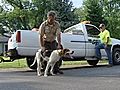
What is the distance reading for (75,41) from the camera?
15656 millimetres

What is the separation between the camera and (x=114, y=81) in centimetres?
971

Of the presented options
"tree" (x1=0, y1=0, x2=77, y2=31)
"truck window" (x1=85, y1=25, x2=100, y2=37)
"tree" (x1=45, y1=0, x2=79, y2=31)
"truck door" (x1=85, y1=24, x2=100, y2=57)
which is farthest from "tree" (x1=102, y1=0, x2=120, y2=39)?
"truck door" (x1=85, y1=24, x2=100, y2=57)

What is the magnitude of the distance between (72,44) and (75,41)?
0.23 meters

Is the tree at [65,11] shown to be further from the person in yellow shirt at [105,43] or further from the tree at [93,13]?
the person in yellow shirt at [105,43]

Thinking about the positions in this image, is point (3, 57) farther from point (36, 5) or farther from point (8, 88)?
point (36, 5)

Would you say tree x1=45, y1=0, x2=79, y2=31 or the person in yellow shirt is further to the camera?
tree x1=45, y1=0, x2=79, y2=31

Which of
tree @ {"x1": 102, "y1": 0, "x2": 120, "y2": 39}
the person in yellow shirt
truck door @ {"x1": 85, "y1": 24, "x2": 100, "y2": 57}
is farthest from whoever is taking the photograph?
tree @ {"x1": 102, "y1": 0, "x2": 120, "y2": 39}

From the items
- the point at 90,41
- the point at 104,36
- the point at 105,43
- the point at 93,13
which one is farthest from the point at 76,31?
the point at 93,13

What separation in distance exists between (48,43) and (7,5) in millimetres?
53202

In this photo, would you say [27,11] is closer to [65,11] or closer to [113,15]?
[65,11]

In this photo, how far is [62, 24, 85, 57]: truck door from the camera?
50.1 feet

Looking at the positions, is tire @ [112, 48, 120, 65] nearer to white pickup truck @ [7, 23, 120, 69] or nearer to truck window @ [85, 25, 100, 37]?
white pickup truck @ [7, 23, 120, 69]

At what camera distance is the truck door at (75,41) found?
50.1ft

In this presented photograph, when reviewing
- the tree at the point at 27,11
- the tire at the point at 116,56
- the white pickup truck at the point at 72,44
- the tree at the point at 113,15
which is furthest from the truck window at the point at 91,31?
the tree at the point at 113,15
